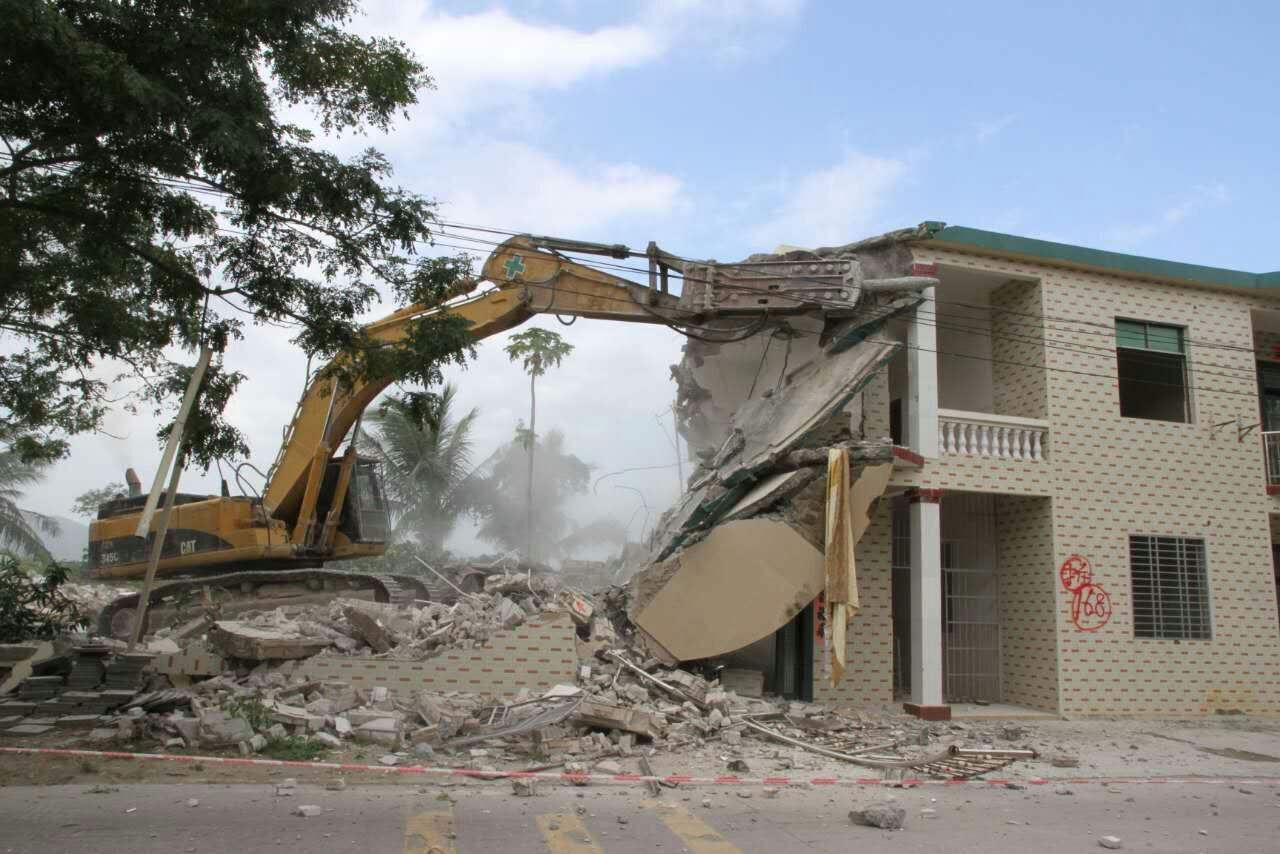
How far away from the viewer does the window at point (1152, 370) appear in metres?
14.7

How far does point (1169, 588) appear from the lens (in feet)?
47.2

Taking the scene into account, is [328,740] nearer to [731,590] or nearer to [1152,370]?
[731,590]

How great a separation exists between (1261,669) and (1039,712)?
12.5 feet

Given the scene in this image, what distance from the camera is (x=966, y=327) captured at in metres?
15.5

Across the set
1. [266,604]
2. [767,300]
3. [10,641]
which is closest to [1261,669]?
[767,300]

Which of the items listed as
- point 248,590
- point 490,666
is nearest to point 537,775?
point 490,666

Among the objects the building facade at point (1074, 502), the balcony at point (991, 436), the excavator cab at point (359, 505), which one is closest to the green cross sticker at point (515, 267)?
the excavator cab at point (359, 505)

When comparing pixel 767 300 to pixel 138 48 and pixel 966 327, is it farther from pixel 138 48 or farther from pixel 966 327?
pixel 138 48

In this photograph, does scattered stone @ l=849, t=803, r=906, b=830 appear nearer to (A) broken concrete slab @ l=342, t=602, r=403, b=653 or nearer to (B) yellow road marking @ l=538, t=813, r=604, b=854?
(B) yellow road marking @ l=538, t=813, r=604, b=854

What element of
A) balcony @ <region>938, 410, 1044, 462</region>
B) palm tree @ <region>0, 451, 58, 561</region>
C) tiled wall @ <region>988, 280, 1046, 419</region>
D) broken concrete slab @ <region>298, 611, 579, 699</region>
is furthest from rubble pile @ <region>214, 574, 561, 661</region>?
palm tree @ <region>0, 451, 58, 561</region>

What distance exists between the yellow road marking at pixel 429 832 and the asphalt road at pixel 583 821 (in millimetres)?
13

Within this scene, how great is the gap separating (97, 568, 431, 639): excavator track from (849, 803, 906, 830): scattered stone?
9764mm

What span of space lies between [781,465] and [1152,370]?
7574 mm

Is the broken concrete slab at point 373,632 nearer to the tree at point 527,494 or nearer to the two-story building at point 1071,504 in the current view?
the two-story building at point 1071,504
